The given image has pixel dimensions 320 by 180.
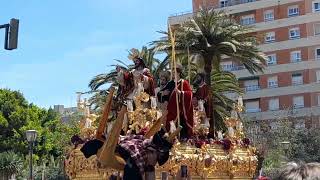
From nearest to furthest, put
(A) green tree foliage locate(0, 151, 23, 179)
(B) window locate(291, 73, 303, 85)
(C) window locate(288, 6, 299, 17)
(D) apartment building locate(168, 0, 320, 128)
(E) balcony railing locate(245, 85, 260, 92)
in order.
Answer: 1. (A) green tree foliage locate(0, 151, 23, 179)
2. (D) apartment building locate(168, 0, 320, 128)
3. (B) window locate(291, 73, 303, 85)
4. (C) window locate(288, 6, 299, 17)
5. (E) balcony railing locate(245, 85, 260, 92)

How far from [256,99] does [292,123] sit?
465 inches

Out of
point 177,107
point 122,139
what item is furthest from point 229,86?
point 122,139

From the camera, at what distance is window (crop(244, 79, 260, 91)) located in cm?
5831

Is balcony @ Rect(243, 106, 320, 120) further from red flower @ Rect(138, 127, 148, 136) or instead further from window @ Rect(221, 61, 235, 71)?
red flower @ Rect(138, 127, 148, 136)

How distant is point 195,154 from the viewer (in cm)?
1157

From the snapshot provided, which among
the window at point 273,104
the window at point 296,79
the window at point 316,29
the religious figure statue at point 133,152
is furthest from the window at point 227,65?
the religious figure statue at point 133,152

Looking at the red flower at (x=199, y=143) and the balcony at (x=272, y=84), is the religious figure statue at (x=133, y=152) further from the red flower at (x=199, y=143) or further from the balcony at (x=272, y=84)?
the balcony at (x=272, y=84)

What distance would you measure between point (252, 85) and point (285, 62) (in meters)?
3.94

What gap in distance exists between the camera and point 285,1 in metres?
57.4

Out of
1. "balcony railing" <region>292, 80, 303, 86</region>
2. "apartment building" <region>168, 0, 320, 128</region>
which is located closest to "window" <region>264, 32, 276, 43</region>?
"apartment building" <region>168, 0, 320, 128</region>

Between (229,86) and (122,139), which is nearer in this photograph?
(122,139)

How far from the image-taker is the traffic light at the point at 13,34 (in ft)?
55.6

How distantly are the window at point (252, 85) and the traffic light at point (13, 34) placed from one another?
43.1 metres

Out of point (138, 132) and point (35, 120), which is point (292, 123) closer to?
point (35, 120)
